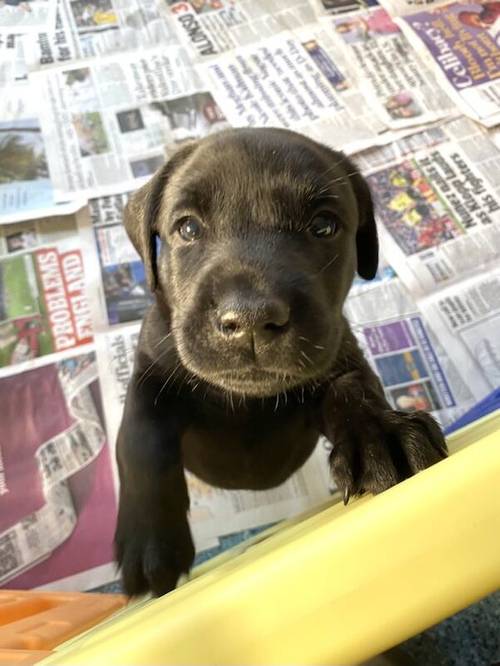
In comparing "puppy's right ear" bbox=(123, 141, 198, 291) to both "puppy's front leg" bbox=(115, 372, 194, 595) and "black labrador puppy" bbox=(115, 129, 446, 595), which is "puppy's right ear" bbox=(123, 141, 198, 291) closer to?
"black labrador puppy" bbox=(115, 129, 446, 595)

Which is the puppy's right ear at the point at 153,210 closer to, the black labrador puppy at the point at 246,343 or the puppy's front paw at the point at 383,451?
the black labrador puppy at the point at 246,343

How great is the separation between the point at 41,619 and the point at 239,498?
687mm

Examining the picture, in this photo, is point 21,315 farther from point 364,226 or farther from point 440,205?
point 440,205

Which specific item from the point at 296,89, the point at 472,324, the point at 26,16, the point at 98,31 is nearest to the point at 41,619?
the point at 472,324

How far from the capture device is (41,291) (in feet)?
6.16

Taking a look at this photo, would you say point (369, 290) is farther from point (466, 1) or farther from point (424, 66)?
point (466, 1)

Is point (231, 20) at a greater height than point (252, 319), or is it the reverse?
point (231, 20)

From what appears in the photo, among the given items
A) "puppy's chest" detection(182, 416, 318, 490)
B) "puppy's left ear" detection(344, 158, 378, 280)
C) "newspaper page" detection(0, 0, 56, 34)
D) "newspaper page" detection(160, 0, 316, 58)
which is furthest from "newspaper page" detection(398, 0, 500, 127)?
"puppy's chest" detection(182, 416, 318, 490)

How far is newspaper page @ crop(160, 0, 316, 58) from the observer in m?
2.31

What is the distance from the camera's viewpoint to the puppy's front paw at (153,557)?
0.96 meters

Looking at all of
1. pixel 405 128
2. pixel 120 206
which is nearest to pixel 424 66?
pixel 405 128

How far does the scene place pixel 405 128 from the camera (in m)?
2.14

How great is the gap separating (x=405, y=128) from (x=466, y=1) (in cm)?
67

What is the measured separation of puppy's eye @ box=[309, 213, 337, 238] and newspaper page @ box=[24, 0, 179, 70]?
1.57 meters
